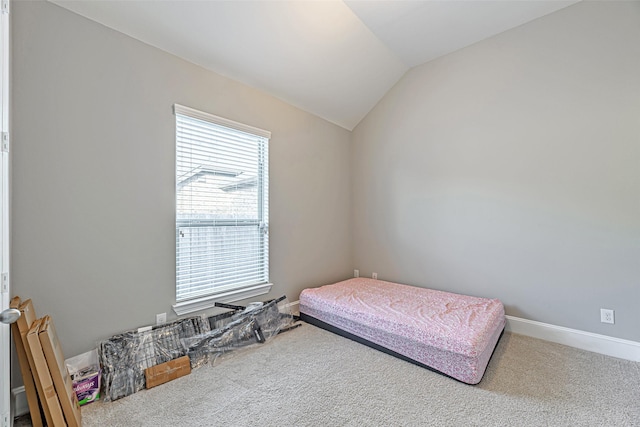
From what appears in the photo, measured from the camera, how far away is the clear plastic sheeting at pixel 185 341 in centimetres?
194

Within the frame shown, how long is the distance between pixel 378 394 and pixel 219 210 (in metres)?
2.06

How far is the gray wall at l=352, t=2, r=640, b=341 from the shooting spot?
2.42 m

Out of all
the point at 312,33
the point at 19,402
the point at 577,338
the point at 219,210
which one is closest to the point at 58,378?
the point at 19,402

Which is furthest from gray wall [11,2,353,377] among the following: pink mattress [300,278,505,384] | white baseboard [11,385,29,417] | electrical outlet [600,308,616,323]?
electrical outlet [600,308,616,323]

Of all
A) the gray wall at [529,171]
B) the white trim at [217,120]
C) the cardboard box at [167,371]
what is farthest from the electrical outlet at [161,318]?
the gray wall at [529,171]

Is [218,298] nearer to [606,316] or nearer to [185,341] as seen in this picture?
[185,341]

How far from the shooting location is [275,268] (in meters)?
3.23

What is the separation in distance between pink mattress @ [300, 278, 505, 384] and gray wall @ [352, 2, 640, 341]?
500 millimetres

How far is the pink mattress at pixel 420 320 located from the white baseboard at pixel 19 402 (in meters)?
2.21

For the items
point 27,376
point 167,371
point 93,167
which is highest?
point 93,167

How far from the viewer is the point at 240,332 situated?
2.58 m

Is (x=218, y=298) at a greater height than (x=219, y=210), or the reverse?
(x=219, y=210)

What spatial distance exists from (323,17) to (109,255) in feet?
8.82

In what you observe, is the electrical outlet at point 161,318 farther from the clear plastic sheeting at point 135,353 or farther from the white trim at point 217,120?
the white trim at point 217,120
